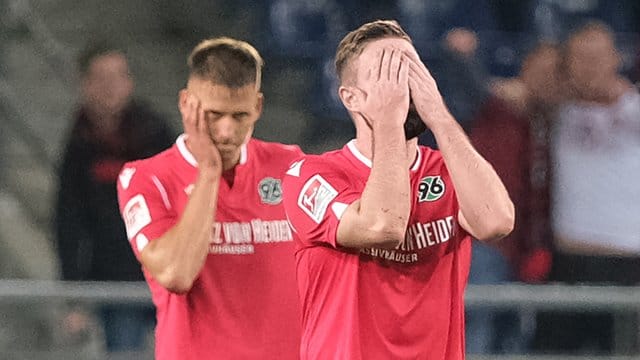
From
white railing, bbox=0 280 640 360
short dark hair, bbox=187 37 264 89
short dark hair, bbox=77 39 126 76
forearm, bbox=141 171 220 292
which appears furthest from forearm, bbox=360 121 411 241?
short dark hair, bbox=77 39 126 76

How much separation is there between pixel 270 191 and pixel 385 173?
90 centimetres

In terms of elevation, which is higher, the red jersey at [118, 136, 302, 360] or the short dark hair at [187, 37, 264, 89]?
the short dark hair at [187, 37, 264, 89]

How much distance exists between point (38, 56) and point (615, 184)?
7.64ft

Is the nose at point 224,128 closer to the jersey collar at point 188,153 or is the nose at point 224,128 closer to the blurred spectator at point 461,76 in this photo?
the jersey collar at point 188,153

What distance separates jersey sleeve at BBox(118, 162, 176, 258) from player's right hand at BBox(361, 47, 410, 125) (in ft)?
2.70

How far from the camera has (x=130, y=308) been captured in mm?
5227

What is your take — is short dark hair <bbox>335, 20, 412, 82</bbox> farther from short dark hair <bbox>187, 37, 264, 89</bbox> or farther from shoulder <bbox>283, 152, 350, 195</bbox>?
short dark hair <bbox>187, 37, 264, 89</bbox>

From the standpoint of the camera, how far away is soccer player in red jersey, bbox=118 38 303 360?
360cm

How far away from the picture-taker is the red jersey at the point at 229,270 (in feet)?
11.9

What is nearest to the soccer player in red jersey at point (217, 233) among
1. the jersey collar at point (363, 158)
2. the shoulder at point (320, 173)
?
the shoulder at point (320, 173)

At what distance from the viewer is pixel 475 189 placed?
2.96 metres

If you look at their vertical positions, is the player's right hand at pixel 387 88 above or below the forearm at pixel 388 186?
above

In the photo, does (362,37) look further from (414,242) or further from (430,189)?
(414,242)

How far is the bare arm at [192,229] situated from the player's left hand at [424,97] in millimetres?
751
